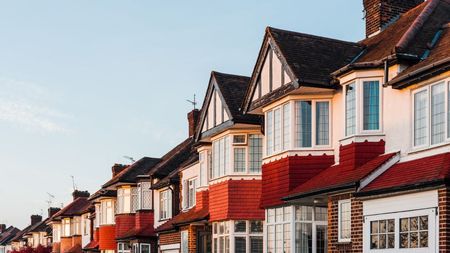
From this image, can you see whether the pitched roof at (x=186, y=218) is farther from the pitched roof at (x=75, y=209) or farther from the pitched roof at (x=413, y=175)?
the pitched roof at (x=75, y=209)

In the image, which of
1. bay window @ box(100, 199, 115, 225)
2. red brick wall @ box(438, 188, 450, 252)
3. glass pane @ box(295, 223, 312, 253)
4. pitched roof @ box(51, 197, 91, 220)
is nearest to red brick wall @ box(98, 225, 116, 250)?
bay window @ box(100, 199, 115, 225)

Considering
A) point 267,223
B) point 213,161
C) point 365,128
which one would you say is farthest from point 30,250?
point 365,128

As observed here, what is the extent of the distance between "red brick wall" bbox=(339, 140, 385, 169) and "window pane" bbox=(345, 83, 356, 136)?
515 mm

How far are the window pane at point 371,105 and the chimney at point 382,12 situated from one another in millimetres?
5953

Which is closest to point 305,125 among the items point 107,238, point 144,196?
point 144,196

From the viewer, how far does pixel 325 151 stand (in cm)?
2377

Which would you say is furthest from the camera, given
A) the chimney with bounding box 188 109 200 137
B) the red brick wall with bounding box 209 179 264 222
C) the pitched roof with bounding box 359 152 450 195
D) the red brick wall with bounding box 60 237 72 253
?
the red brick wall with bounding box 60 237 72 253

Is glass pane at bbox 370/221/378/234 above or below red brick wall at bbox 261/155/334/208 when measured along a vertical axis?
below

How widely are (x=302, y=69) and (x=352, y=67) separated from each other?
2485 millimetres

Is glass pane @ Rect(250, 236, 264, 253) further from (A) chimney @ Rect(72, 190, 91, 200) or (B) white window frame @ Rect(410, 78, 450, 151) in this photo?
(A) chimney @ Rect(72, 190, 91, 200)

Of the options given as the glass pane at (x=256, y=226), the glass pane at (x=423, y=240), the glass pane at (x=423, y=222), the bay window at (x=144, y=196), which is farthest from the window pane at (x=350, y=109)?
the bay window at (x=144, y=196)

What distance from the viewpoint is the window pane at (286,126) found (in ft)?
79.9

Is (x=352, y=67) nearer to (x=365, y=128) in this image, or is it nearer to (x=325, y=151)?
(x=365, y=128)

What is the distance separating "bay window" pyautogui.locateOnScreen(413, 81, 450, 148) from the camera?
1875 cm
